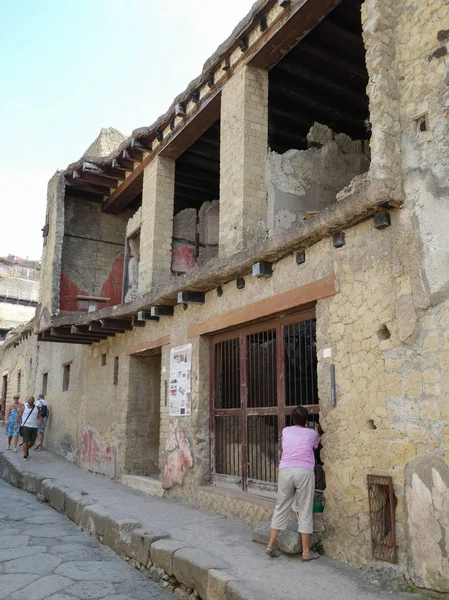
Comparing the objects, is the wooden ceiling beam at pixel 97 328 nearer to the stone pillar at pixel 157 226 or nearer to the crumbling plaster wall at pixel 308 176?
the stone pillar at pixel 157 226

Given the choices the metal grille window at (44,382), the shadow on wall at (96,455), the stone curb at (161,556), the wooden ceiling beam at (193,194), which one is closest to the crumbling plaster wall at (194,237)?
the wooden ceiling beam at (193,194)

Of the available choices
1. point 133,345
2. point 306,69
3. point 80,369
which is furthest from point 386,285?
point 80,369

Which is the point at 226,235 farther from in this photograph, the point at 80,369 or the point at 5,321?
the point at 5,321

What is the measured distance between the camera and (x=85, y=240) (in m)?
12.7

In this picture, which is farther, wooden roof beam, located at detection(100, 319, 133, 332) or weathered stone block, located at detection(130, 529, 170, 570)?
wooden roof beam, located at detection(100, 319, 133, 332)

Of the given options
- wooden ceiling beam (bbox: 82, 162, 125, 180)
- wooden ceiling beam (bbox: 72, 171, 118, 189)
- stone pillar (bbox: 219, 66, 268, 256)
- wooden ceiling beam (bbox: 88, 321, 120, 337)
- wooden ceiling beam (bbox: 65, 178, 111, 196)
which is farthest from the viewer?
wooden ceiling beam (bbox: 65, 178, 111, 196)

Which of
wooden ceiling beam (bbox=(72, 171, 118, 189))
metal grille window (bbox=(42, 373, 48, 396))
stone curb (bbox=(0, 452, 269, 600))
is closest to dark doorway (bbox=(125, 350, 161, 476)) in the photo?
stone curb (bbox=(0, 452, 269, 600))

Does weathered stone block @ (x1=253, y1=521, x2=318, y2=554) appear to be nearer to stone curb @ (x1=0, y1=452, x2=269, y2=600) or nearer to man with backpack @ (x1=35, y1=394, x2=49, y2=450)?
stone curb @ (x1=0, y1=452, x2=269, y2=600)

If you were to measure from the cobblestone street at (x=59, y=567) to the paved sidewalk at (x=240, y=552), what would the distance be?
477mm

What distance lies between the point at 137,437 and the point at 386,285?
6584 millimetres

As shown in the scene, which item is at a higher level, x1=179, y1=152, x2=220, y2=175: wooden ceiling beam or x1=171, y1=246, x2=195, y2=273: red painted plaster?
x1=179, y1=152, x2=220, y2=175: wooden ceiling beam

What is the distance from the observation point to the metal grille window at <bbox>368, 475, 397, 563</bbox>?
14.0ft

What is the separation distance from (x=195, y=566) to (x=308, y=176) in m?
5.40

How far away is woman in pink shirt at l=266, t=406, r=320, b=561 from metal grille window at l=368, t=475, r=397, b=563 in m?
0.57
